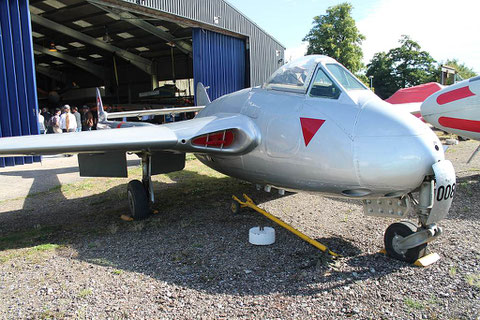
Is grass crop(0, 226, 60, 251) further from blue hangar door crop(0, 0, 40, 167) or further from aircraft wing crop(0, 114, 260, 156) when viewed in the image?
blue hangar door crop(0, 0, 40, 167)

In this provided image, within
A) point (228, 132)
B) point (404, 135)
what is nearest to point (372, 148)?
point (404, 135)

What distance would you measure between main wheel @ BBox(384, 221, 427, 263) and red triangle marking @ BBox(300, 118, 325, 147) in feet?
4.96

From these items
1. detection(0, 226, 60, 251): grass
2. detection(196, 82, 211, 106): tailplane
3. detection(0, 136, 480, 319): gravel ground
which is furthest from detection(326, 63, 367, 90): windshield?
detection(196, 82, 211, 106): tailplane

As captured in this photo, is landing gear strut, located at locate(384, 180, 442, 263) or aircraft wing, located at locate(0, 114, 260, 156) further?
aircraft wing, located at locate(0, 114, 260, 156)

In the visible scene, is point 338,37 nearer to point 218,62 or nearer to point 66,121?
point 218,62

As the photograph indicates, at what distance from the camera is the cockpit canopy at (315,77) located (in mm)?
4598

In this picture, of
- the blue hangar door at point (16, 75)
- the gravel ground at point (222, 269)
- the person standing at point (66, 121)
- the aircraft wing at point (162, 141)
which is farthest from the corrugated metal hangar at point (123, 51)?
the aircraft wing at point (162, 141)

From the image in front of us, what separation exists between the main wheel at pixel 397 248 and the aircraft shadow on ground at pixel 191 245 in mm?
170

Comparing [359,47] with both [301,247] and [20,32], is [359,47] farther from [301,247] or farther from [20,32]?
[301,247]

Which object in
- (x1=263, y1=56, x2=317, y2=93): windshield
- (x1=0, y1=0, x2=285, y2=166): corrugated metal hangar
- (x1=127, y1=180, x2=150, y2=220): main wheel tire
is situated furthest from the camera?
(x1=0, y1=0, x2=285, y2=166): corrugated metal hangar

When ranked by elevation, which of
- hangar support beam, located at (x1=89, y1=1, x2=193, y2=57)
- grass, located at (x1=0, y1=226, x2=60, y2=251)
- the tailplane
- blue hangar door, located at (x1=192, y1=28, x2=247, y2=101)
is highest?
hangar support beam, located at (x1=89, y1=1, x2=193, y2=57)

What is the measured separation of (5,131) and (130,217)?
7.23 metres

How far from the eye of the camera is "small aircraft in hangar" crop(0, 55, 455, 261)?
12.3 feet

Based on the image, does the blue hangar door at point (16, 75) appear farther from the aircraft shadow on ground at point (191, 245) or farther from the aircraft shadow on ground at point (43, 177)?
the aircraft shadow on ground at point (191, 245)
